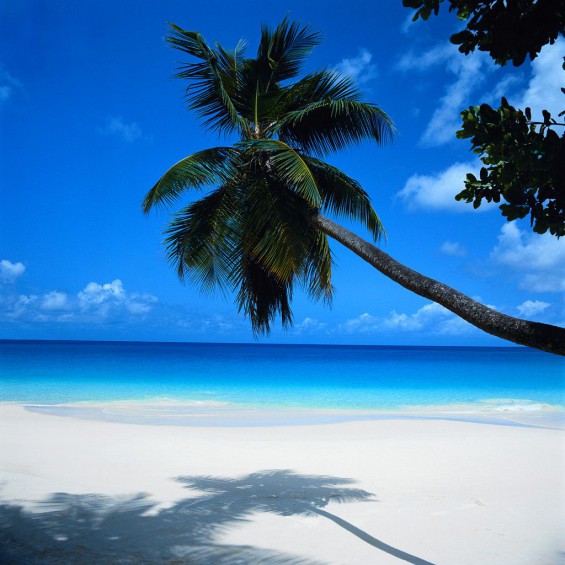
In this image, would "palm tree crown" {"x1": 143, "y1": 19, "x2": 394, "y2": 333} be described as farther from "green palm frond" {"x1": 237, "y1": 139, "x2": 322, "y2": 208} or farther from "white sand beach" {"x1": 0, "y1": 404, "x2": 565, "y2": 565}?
"white sand beach" {"x1": 0, "y1": 404, "x2": 565, "y2": 565}

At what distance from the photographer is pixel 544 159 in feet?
7.22

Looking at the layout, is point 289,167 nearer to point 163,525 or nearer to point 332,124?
point 332,124

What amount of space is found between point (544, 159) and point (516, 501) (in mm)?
5793

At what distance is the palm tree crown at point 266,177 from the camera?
19.4ft

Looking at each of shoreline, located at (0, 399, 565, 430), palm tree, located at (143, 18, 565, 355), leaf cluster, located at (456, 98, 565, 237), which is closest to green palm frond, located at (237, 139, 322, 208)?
palm tree, located at (143, 18, 565, 355)

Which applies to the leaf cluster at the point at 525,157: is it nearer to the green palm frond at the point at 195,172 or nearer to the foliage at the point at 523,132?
the foliage at the point at 523,132

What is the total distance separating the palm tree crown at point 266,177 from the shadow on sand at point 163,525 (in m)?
2.13

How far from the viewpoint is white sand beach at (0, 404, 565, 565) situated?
4.99 meters

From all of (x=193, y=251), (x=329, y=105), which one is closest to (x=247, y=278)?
(x=193, y=251)

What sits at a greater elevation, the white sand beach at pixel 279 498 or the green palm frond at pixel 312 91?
the green palm frond at pixel 312 91

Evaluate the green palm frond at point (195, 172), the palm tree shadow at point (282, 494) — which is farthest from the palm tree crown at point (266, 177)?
the palm tree shadow at point (282, 494)

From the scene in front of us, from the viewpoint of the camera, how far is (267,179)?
20.4 ft

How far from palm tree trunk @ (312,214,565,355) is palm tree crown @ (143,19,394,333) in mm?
1006

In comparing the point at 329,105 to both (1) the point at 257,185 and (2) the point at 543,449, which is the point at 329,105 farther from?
(2) the point at 543,449
